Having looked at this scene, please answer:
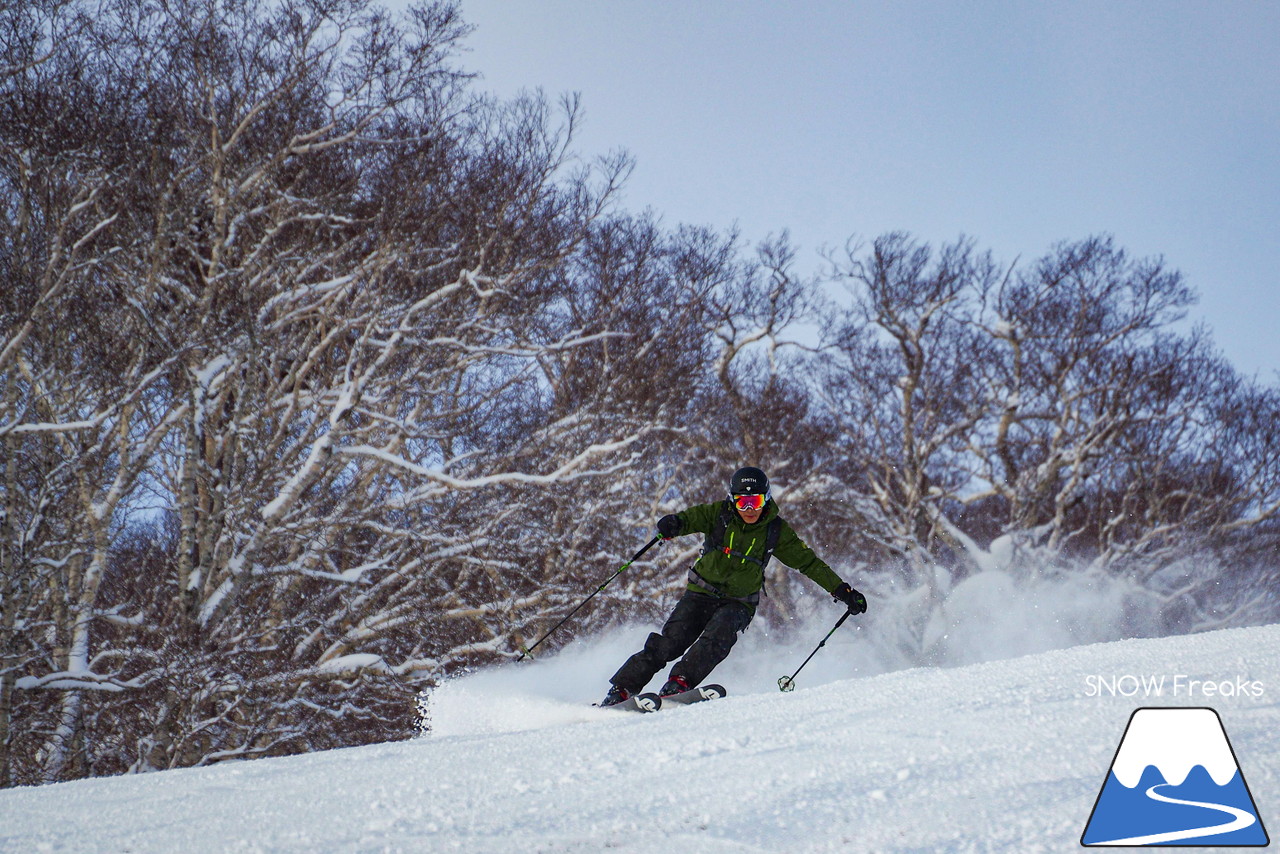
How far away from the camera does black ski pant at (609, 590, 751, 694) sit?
20.8 ft

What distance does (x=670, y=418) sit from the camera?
14617mm

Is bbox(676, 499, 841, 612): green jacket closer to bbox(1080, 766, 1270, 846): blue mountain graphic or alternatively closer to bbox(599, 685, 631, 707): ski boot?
bbox(599, 685, 631, 707): ski boot

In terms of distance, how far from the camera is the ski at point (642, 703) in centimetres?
607

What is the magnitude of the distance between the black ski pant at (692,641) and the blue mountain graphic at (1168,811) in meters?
3.69

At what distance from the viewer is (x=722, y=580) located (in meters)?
6.37

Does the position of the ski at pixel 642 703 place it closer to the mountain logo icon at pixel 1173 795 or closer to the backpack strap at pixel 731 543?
the backpack strap at pixel 731 543

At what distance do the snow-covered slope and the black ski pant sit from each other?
3.65 feet

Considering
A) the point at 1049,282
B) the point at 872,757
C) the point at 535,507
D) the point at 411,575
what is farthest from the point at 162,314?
the point at 1049,282

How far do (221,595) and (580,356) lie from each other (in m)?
6.71

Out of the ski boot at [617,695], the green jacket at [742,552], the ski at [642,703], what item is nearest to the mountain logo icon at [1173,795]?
the green jacket at [742,552]

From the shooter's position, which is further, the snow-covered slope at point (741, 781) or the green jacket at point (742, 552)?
the green jacket at point (742, 552)

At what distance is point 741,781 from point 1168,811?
1190 millimetres

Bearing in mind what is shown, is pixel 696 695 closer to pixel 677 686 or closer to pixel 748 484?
pixel 677 686

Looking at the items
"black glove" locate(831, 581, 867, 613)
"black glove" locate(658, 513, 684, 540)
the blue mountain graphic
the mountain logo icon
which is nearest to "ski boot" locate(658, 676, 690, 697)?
"black glove" locate(658, 513, 684, 540)
